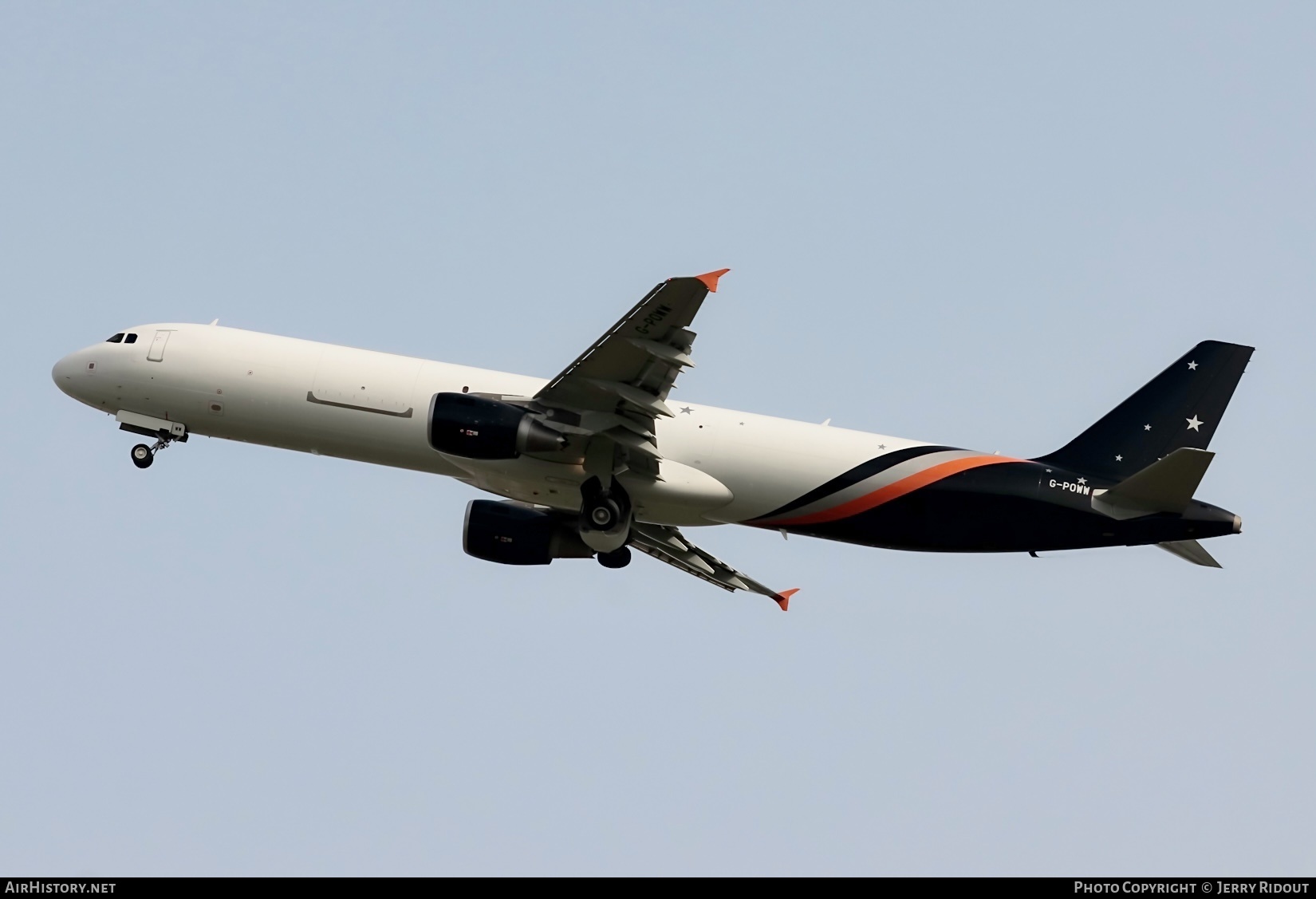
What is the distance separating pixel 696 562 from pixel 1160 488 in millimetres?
14288

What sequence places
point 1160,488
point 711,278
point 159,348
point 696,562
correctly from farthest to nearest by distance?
point 696,562 < point 159,348 < point 1160,488 < point 711,278

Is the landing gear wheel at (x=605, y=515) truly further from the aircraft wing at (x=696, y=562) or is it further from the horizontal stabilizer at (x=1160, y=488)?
the horizontal stabilizer at (x=1160, y=488)

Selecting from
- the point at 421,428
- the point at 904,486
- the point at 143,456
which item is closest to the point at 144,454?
the point at 143,456

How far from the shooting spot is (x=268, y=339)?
1583 inches

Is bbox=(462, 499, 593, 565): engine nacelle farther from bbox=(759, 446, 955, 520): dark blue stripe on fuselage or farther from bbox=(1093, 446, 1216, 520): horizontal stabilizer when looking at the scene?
bbox=(1093, 446, 1216, 520): horizontal stabilizer

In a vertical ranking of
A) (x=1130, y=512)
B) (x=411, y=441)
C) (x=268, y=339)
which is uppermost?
(x=268, y=339)

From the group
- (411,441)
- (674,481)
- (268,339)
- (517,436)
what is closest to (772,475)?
(674,481)

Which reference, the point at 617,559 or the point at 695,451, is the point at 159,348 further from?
the point at 695,451

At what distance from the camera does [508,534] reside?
137ft

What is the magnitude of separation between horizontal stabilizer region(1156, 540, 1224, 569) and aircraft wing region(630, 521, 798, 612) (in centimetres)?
1156

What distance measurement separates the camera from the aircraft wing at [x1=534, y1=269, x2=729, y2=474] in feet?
109
